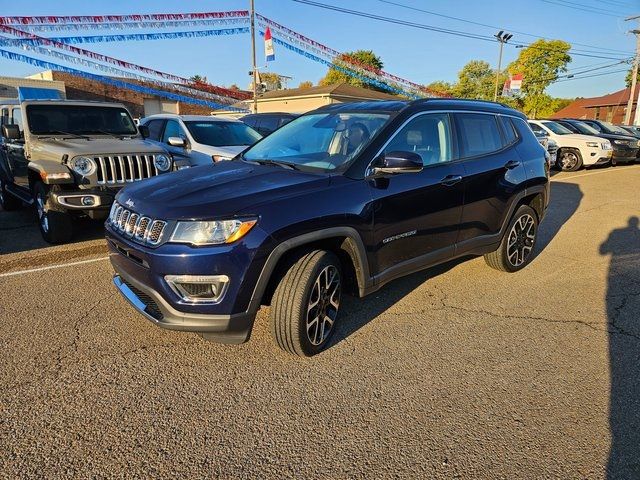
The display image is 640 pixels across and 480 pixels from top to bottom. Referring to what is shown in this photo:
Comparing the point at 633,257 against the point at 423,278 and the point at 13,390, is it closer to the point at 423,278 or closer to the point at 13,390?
the point at 423,278

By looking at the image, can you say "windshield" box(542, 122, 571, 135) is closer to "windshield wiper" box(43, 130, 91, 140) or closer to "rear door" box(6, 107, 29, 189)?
"windshield wiper" box(43, 130, 91, 140)

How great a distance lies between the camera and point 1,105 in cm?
771

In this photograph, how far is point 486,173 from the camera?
14.1ft

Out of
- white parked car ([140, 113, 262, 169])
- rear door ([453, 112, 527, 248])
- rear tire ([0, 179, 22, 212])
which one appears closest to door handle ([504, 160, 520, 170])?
rear door ([453, 112, 527, 248])

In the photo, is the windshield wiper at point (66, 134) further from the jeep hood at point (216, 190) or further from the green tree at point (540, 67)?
the green tree at point (540, 67)

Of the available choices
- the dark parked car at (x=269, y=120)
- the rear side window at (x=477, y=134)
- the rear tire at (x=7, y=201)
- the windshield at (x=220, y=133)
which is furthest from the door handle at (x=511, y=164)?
the dark parked car at (x=269, y=120)

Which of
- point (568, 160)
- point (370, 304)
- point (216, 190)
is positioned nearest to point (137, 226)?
point (216, 190)

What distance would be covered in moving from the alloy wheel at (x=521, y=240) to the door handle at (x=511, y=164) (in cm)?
60

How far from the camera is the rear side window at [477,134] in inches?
165

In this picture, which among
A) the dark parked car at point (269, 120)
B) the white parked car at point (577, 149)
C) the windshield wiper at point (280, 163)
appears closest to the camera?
the windshield wiper at point (280, 163)

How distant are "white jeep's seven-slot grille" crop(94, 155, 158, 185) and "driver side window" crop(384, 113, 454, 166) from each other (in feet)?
12.3

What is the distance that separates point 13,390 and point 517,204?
4782 mm

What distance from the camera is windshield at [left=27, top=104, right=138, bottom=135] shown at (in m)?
6.51

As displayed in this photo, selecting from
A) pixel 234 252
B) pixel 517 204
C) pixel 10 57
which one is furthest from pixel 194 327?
pixel 10 57
